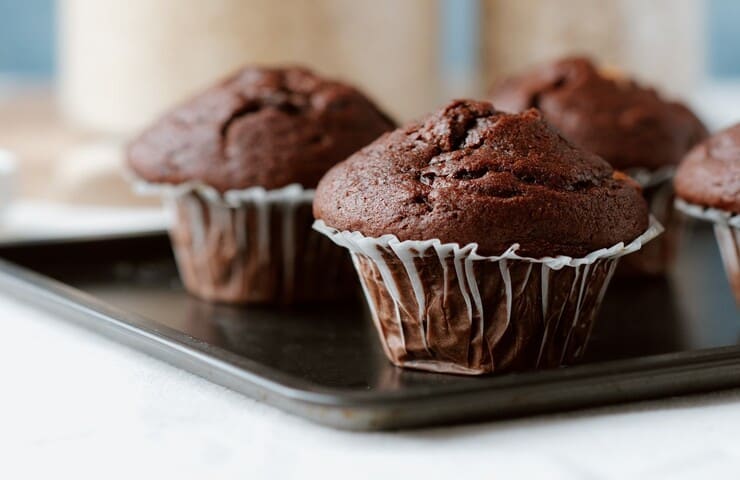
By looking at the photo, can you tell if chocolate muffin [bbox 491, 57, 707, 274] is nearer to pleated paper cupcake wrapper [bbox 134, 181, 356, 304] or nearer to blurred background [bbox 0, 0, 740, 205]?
pleated paper cupcake wrapper [bbox 134, 181, 356, 304]

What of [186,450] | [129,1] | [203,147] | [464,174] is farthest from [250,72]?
[129,1]

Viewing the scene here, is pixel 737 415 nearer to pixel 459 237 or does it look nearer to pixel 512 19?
pixel 459 237

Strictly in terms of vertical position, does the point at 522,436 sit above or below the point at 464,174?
below

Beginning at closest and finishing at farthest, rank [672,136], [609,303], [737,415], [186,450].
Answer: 1. [186,450]
2. [737,415]
3. [609,303]
4. [672,136]

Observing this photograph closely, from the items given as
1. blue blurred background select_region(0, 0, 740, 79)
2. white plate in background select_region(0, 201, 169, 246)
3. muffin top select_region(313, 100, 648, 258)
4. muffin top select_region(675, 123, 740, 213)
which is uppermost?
muffin top select_region(313, 100, 648, 258)

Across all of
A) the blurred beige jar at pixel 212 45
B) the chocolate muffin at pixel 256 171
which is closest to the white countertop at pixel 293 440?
the chocolate muffin at pixel 256 171

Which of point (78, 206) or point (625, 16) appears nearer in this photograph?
point (625, 16)

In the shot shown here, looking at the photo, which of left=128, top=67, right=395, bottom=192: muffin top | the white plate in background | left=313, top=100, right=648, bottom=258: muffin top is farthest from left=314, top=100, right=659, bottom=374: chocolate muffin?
the white plate in background
